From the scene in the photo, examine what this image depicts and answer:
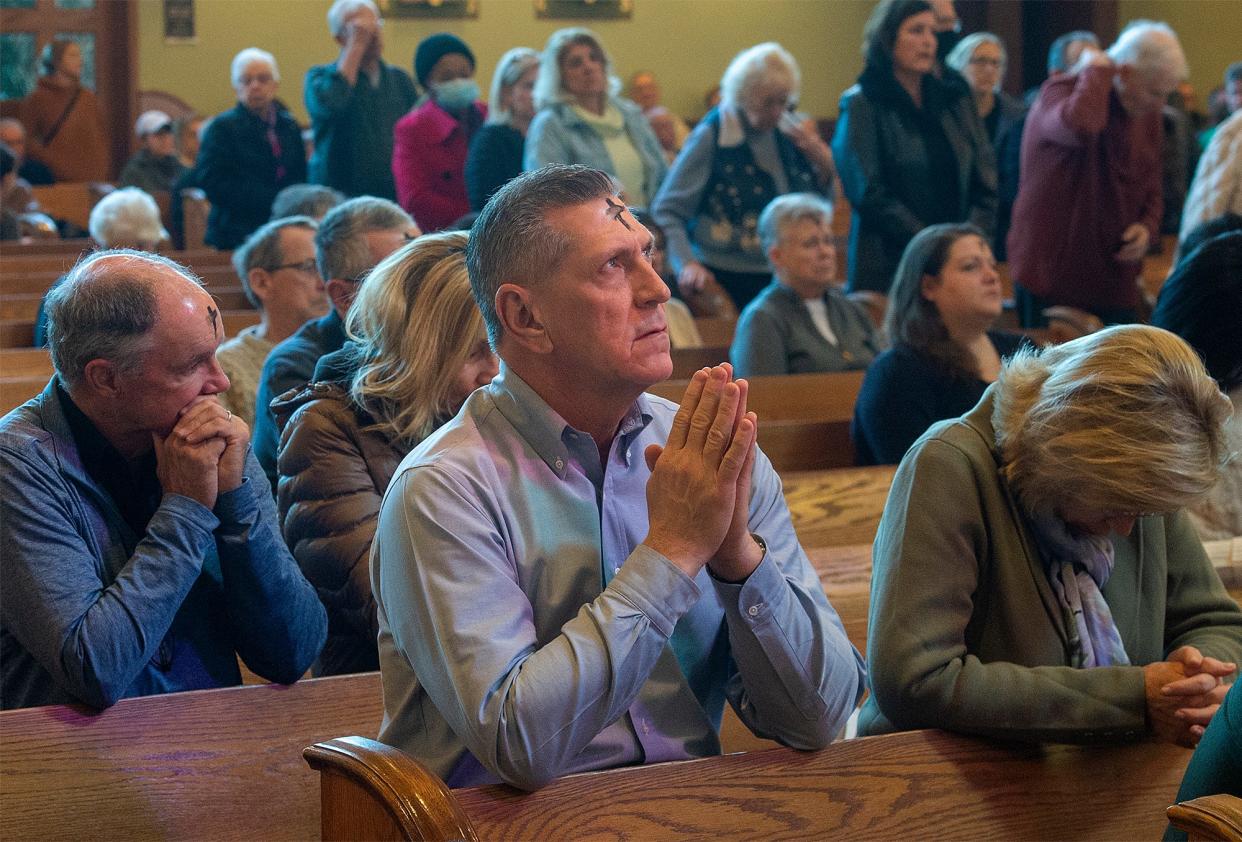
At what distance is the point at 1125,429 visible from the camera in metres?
2.01

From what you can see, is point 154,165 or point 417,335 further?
point 154,165

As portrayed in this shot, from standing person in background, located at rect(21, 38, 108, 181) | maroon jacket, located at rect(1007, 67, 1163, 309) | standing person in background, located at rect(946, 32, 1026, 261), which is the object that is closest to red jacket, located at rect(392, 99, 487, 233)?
maroon jacket, located at rect(1007, 67, 1163, 309)

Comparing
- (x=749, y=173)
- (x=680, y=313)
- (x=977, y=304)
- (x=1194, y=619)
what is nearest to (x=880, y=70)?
(x=749, y=173)

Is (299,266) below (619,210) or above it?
below

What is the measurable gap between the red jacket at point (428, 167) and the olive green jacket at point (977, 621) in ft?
13.0

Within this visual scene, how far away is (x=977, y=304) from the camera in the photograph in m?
4.00

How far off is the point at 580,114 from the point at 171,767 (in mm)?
3824

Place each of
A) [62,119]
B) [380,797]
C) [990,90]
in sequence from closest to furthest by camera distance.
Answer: [380,797] → [990,90] → [62,119]

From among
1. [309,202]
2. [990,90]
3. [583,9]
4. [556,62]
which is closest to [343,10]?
[556,62]

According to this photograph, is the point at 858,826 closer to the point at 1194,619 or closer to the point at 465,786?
the point at 465,786

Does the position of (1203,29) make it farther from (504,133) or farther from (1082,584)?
(1082,584)

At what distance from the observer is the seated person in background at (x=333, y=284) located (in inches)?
120

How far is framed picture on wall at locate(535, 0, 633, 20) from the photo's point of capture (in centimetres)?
1336

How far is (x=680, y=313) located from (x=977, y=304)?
1.53 metres
